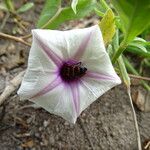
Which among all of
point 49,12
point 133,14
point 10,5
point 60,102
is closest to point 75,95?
point 60,102

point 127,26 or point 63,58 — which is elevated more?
point 127,26

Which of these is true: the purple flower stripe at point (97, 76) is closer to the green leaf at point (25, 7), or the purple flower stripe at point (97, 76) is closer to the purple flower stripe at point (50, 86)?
the purple flower stripe at point (50, 86)

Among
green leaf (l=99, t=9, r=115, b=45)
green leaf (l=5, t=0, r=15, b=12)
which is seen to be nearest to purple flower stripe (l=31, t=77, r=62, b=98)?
green leaf (l=99, t=9, r=115, b=45)

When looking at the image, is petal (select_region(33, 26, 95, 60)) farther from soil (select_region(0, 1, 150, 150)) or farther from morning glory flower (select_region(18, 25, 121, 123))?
soil (select_region(0, 1, 150, 150))

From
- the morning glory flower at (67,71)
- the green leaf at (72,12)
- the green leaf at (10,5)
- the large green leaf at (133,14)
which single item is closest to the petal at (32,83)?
the morning glory flower at (67,71)

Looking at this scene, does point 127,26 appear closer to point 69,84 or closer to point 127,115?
point 69,84

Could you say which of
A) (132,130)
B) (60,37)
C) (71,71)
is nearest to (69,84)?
(71,71)

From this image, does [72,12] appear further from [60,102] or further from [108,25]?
[60,102]
